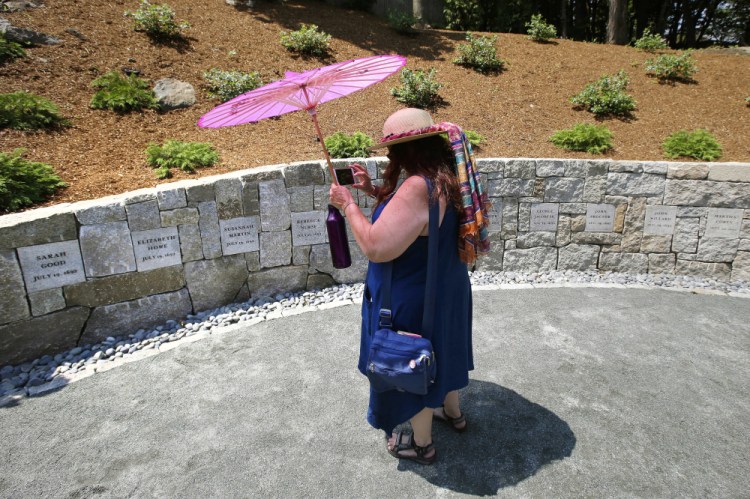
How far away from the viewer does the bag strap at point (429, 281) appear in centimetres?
228

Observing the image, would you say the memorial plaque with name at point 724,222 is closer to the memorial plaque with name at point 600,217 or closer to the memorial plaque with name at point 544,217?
the memorial plaque with name at point 600,217

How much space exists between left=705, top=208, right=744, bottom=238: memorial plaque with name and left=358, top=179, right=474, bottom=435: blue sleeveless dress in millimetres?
4959

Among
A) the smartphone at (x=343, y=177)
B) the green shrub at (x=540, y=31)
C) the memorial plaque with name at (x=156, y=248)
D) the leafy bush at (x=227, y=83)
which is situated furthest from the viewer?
the green shrub at (x=540, y=31)

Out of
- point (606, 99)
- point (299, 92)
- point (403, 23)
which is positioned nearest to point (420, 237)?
A: point (299, 92)

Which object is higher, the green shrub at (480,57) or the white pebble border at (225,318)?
the green shrub at (480,57)

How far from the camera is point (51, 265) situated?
4016 millimetres

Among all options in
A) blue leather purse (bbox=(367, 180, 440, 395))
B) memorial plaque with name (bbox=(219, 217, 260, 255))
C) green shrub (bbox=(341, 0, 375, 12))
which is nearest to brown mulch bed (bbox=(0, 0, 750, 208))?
memorial plaque with name (bbox=(219, 217, 260, 255))

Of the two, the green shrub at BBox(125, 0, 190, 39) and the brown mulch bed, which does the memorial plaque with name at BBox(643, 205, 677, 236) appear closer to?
the brown mulch bed

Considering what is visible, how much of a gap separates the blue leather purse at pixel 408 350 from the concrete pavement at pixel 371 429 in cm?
78

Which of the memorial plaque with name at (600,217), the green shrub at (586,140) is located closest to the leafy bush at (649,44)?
the green shrub at (586,140)

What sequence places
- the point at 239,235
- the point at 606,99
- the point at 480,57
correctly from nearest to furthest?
the point at 239,235
the point at 606,99
the point at 480,57

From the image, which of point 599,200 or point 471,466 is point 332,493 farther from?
point 599,200

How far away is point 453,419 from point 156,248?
325 centimetres

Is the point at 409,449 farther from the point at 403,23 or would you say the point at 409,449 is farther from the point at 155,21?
the point at 403,23
